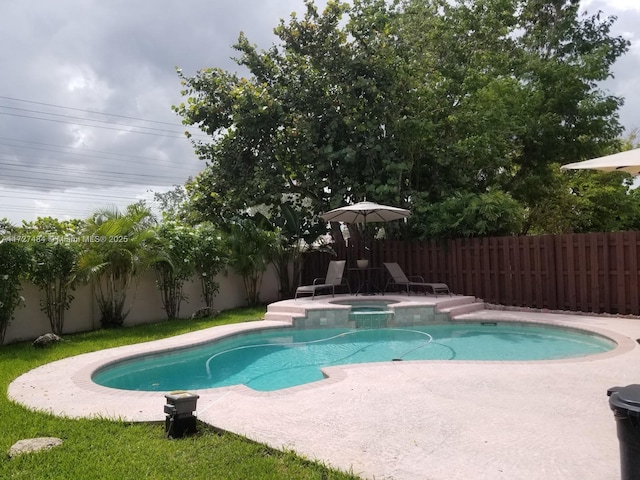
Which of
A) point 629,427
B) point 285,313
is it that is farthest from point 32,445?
point 285,313

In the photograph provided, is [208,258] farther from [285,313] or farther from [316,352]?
[316,352]

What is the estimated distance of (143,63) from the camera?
1456 cm

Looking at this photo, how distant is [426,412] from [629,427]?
2179mm

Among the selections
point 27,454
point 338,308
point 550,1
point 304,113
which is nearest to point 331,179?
point 304,113

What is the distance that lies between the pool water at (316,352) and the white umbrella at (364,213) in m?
3.59

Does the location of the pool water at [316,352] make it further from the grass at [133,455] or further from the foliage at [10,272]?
the foliage at [10,272]

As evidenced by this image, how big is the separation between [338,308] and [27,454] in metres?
8.20

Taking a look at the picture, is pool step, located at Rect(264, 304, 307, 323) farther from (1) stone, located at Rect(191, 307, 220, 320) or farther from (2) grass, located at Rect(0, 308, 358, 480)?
(2) grass, located at Rect(0, 308, 358, 480)

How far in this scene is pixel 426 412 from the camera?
4621mm

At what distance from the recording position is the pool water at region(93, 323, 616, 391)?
734cm

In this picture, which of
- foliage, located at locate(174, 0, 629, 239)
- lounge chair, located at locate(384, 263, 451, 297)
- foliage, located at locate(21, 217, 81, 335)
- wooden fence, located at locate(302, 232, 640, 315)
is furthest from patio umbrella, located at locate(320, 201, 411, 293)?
foliage, located at locate(21, 217, 81, 335)

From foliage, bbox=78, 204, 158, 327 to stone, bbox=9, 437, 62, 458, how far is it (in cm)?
683

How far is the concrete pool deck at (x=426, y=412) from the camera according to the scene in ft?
11.5

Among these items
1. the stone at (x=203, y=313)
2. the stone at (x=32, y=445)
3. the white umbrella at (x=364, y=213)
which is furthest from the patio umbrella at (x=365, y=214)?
the stone at (x=32, y=445)
